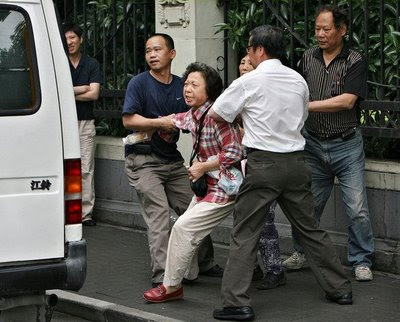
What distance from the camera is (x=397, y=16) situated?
9875mm

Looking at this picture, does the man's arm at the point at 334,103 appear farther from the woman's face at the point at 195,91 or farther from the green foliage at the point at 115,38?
the green foliage at the point at 115,38

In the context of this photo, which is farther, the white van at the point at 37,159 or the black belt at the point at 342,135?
the black belt at the point at 342,135

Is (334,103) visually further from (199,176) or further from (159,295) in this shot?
(159,295)

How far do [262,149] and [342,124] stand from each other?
1.35 meters

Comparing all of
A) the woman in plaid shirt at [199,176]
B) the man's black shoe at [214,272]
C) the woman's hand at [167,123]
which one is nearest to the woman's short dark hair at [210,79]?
the woman in plaid shirt at [199,176]

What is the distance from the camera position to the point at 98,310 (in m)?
8.81

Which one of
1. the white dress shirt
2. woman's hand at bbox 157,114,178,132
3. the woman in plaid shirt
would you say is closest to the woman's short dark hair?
the woman in plaid shirt

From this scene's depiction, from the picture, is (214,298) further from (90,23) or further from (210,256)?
(90,23)

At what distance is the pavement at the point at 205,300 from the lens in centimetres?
850

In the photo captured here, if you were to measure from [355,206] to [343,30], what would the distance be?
4.47 feet

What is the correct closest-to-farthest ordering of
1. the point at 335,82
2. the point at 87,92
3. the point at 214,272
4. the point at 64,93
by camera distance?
the point at 64,93
the point at 335,82
the point at 214,272
the point at 87,92

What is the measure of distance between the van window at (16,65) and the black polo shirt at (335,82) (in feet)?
9.14

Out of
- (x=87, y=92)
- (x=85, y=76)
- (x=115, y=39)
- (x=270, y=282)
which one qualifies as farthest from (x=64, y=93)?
(x=115, y=39)

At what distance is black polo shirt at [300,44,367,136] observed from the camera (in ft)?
30.6
